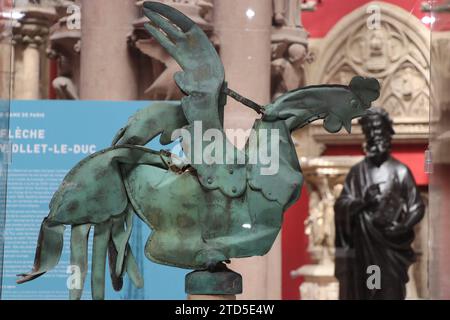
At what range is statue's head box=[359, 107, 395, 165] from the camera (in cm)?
669

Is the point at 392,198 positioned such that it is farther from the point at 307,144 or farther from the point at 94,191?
the point at 94,191

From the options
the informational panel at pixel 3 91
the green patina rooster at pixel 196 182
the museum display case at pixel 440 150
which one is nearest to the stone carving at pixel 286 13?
the museum display case at pixel 440 150

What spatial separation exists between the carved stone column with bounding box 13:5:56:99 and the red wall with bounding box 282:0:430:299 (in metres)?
1.02

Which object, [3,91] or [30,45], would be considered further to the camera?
[30,45]

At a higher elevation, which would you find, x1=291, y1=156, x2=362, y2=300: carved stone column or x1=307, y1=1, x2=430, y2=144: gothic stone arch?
x1=307, y1=1, x2=430, y2=144: gothic stone arch

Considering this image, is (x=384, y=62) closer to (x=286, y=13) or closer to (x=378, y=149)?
(x=378, y=149)

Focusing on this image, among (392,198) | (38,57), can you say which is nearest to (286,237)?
(392,198)

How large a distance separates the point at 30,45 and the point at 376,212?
1.99 metres

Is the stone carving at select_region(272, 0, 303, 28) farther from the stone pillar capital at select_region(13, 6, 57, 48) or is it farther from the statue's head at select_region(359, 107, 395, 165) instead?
the statue's head at select_region(359, 107, 395, 165)

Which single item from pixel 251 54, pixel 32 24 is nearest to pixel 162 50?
pixel 251 54

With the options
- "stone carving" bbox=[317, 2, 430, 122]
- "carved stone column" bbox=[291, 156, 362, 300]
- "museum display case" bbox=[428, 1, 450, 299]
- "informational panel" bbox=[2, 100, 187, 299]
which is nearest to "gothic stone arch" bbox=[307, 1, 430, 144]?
"stone carving" bbox=[317, 2, 430, 122]

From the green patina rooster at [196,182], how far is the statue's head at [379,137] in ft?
10.3

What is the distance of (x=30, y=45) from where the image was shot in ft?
17.1
